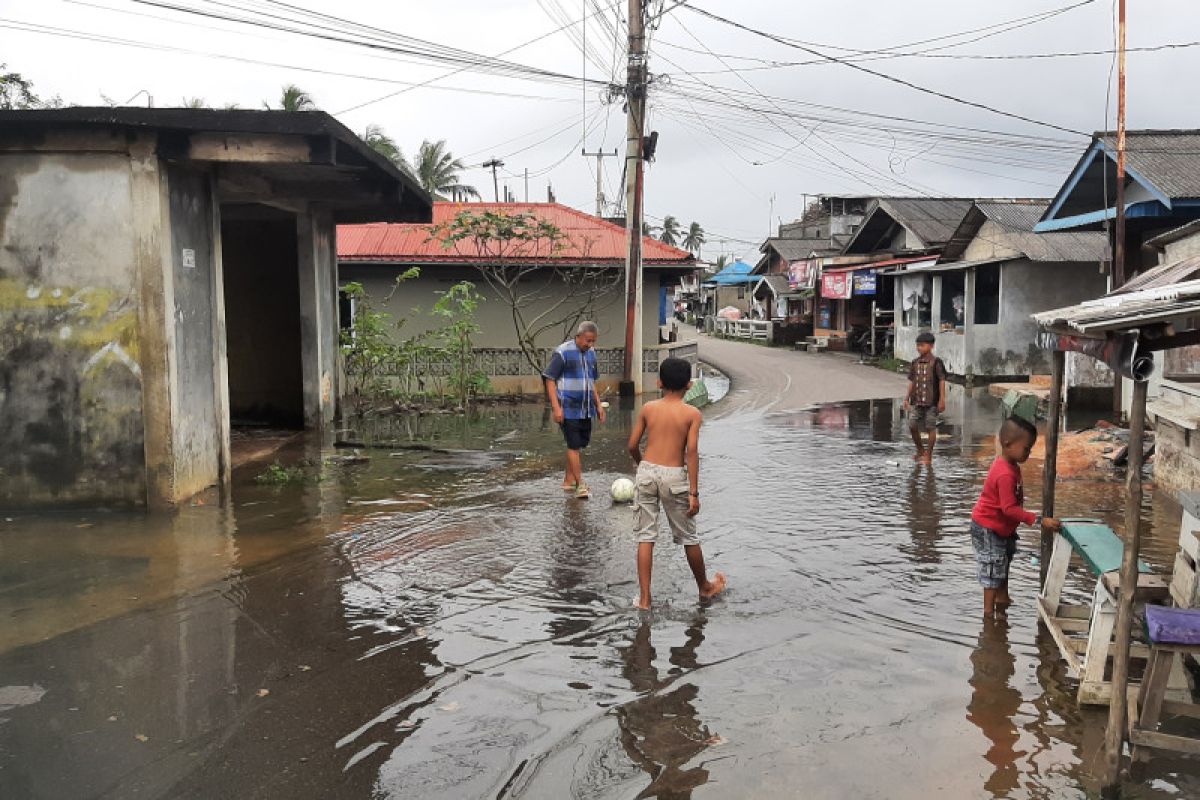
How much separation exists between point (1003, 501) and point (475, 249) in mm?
16467

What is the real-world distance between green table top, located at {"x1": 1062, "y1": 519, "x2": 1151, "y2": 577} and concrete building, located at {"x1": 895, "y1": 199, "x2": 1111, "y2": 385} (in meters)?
16.3

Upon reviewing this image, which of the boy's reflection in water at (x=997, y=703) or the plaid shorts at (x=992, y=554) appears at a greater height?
the plaid shorts at (x=992, y=554)

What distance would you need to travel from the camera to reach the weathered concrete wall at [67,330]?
8461mm

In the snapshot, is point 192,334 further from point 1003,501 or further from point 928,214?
point 928,214

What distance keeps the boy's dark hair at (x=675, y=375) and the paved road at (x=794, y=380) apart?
40.2 feet

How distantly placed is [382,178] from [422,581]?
626 centimetres

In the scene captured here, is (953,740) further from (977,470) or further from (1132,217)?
(1132,217)

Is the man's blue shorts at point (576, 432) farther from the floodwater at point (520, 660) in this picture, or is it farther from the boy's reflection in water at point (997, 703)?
the boy's reflection in water at point (997, 703)

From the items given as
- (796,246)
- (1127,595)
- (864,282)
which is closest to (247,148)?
(1127,595)

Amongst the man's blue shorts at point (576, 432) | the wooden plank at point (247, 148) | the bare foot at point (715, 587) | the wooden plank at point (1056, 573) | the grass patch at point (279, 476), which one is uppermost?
the wooden plank at point (247, 148)

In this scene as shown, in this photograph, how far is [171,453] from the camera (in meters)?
8.71

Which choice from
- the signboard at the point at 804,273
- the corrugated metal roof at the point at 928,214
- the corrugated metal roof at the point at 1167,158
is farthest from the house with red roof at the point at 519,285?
the signboard at the point at 804,273

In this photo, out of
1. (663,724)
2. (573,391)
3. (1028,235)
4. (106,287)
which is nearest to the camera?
(663,724)

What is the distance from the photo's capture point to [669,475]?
6.21 metres
